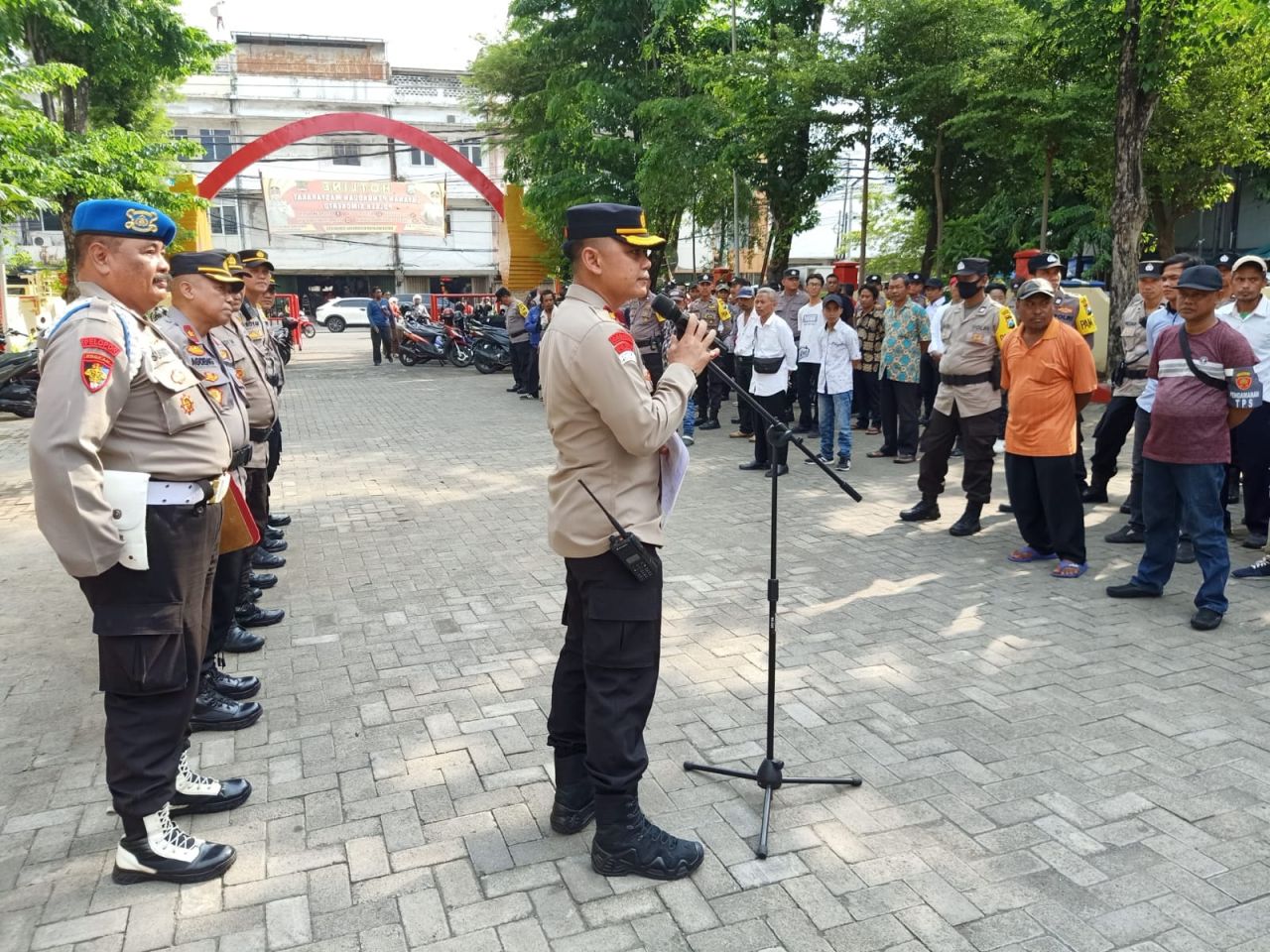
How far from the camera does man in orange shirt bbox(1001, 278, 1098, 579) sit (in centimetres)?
552

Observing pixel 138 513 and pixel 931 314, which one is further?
pixel 931 314

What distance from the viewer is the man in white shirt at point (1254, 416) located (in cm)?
579

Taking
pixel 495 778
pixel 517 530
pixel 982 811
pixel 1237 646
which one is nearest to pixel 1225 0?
pixel 1237 646

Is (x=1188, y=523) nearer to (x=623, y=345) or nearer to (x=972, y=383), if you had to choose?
(x=972, y=383)

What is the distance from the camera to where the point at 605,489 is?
2650 millimetres

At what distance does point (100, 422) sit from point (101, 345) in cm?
22

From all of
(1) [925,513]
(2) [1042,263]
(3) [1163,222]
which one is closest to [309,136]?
(3) [1163,222]

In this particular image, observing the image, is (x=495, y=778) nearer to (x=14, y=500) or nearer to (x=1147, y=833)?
(x=1147, y=833)

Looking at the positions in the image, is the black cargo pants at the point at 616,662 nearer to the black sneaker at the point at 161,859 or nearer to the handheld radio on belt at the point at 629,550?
the handheld radio on belt at the point at 629,550

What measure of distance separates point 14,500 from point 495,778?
689cm

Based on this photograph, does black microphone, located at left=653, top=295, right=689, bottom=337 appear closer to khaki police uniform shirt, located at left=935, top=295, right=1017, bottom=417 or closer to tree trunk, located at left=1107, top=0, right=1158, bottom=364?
khaki police uniform shirt, located at left=935, top=295, right=1017, bottom=417

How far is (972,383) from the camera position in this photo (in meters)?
6.46

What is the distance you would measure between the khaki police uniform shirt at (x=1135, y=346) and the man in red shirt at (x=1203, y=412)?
1679 mm

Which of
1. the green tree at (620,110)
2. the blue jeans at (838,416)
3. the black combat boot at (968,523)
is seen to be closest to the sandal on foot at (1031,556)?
the black combat boot at (968,523)
